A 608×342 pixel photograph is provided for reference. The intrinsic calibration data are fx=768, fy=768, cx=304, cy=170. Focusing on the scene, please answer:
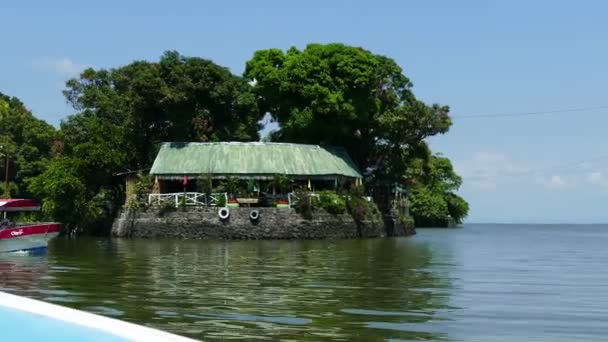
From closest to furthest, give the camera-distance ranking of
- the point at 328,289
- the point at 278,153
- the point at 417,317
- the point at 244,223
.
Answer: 1. the point at 417,317
2. the point at 328,289
3. the point at 244,223
4. the point at 278,153

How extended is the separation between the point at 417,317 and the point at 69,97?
53.1m

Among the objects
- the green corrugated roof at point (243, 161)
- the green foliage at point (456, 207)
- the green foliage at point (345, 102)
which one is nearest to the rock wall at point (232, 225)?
the green corrugated roof at point (243, 161)

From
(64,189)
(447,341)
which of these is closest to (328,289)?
(447,341)

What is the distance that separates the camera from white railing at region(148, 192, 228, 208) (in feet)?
145

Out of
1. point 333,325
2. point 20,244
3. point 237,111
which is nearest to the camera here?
point 333,325

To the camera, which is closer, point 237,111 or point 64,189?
point 64,189

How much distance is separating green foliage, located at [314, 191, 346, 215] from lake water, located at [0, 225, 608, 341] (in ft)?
63.8

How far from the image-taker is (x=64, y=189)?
147ft

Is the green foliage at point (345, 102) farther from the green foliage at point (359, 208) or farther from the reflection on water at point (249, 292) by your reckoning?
the reflection on water at point (249, 292)

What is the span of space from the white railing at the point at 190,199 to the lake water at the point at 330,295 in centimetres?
1878

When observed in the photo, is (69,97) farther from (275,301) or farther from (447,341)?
(447,341)

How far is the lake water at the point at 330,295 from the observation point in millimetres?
10250

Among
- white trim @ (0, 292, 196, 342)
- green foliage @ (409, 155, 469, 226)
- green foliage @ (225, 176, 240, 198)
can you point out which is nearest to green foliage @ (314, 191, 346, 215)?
green foliage @ (225, 176, 240, 198)

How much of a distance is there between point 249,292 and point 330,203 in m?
30.6
